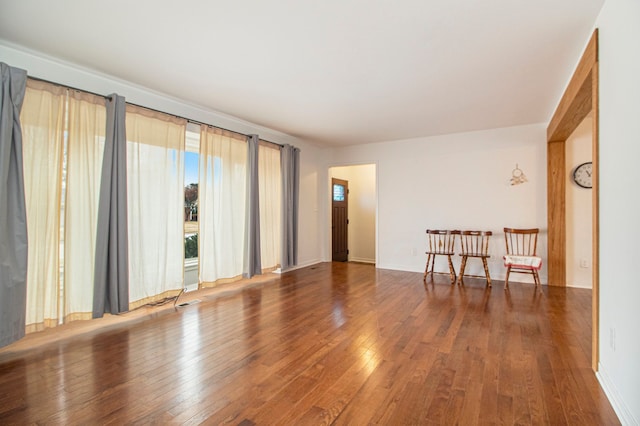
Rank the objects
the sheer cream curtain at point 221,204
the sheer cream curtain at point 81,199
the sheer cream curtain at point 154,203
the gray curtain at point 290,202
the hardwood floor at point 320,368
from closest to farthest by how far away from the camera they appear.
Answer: the hardwood floor at point 320,368 → the sheer cream curtain at point 81,199 → the sheer cream curtain at point 154,203 → the sheer cream curtain at point 221,204 → the gray curtain at point 290,202

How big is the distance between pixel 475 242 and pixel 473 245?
62mm

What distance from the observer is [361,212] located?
7.69m

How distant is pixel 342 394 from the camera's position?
1.89 m

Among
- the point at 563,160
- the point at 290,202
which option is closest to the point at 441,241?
the point at 563,160

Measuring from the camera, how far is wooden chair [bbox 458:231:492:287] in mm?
4785

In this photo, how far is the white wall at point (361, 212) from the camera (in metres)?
7.58

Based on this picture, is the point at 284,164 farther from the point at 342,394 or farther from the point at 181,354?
the point at 342,394

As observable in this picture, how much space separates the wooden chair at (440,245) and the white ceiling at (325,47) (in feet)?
6.93

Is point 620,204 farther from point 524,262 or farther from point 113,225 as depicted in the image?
point 113,225

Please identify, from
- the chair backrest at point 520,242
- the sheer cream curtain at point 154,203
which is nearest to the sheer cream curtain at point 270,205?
the sheer cream curtain at point 154,203

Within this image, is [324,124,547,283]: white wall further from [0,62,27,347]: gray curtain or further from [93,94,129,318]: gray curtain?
[0,62,27,347]: gray curtain

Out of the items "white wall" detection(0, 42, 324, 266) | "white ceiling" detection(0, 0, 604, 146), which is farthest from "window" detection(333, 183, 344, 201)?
"white ceiling" detection(0, 0, 604, 146)

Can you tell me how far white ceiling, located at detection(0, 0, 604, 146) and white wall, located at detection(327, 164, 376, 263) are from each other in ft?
12.0

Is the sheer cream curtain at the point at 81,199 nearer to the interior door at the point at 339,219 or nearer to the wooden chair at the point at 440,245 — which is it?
the wooden chair at the point at 440,245
